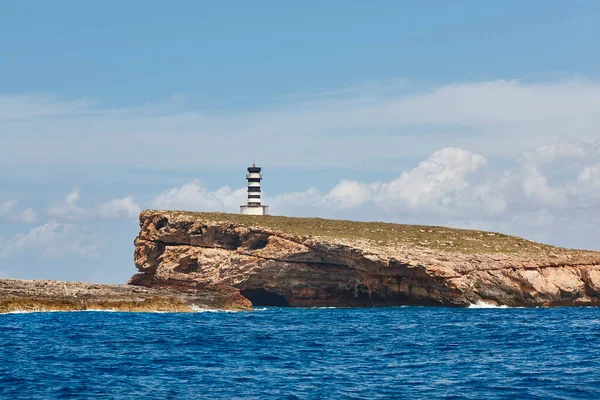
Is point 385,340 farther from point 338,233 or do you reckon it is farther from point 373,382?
point 338,233

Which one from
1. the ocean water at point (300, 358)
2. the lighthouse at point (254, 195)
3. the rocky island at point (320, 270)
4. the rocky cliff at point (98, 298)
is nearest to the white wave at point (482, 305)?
the rocky island at point (320, 270)

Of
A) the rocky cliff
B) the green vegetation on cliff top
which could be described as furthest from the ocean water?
the green vegetation on cliff top

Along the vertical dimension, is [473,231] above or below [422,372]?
above

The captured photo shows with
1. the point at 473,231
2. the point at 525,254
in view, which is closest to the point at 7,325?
the point at 525,254

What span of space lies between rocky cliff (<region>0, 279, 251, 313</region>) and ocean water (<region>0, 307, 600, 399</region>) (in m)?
6.11

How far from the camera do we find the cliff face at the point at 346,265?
70.7 meters

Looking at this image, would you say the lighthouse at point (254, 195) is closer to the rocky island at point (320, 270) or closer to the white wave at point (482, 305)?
the rocky island at point (320, 270)

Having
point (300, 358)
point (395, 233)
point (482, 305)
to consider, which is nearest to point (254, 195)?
point (395, 233)

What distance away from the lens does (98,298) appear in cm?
6303

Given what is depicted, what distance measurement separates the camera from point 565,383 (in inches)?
1074

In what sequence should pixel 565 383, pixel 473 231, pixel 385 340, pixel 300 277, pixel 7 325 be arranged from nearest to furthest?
1. pixel 565 383
2. pixel 385 340
3. pixel 7 325
4. pixel 300 277
5. pixel 473 231

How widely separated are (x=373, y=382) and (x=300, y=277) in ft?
152

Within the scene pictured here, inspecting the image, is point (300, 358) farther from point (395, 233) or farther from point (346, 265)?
point (395, 233)

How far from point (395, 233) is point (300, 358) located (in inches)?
1962
